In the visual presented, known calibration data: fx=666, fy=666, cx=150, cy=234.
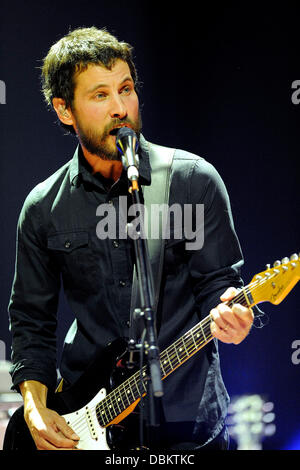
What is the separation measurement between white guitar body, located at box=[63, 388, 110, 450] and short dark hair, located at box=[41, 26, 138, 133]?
1.13 meters

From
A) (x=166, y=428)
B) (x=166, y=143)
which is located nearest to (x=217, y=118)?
(x=166, y=143)

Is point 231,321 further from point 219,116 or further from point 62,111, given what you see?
point 219,116

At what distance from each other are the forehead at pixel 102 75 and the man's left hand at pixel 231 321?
92cm

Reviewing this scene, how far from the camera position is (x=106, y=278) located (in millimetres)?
2486

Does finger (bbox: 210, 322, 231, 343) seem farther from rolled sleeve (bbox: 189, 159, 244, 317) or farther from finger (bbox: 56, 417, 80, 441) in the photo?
finger (bbox: 56, 417, 80, 441)

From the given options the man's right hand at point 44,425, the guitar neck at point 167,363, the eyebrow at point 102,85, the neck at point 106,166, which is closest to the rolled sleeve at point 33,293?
the man's right hand at point 44,425

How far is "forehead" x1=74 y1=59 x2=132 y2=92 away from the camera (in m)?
2.43

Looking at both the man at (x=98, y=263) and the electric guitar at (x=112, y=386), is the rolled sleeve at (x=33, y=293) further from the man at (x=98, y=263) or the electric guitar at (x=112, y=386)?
the electric guitar at (x=112, y=386)

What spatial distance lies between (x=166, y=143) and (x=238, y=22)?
0.78m

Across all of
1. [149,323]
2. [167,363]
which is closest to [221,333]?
[167,363]

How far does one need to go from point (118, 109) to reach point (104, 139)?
0.13 metres

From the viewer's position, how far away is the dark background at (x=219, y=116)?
3539 mm

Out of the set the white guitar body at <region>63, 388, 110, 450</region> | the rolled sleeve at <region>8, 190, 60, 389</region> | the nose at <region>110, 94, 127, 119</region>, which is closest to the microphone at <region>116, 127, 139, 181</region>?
the nose at <region>110, 94, 127, 119</region>

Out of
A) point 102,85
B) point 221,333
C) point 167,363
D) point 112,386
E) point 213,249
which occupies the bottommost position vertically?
point 112,386
